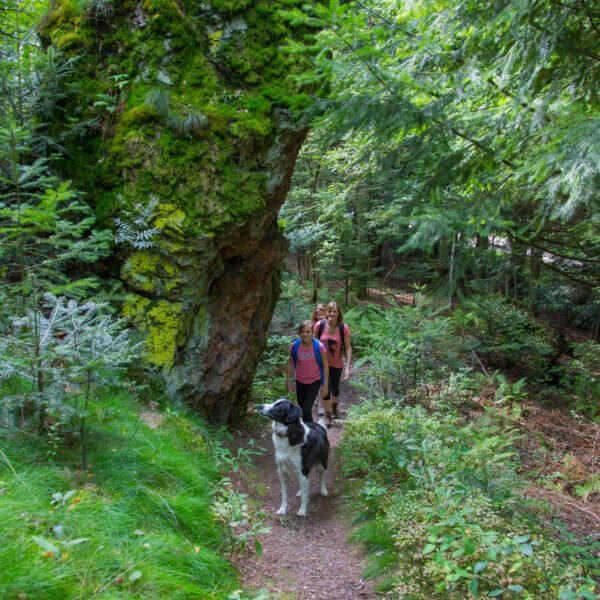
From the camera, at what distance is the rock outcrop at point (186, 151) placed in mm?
6023

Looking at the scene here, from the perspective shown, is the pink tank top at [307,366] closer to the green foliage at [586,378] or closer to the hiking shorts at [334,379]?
the hiking shorts at [334,379]

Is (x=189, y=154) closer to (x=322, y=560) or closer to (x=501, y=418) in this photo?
(x=322, y=560)

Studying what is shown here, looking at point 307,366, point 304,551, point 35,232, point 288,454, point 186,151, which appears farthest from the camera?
point 307,366

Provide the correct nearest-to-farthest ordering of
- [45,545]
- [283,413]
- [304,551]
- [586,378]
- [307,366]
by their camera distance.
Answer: [45,545]
[304,551]
[283,413]
[307,366]
[586,378]

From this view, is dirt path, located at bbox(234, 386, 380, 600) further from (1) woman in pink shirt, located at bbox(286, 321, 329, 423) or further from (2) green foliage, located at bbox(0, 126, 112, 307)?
(2) green foliage, located at bbox(0, 126, 112, 307)

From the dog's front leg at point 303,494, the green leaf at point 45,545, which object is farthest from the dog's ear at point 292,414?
the green leaf at point 45,545

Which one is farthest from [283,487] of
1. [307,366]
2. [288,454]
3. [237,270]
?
[237,270]

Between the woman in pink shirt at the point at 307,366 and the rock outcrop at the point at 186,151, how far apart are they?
997mm

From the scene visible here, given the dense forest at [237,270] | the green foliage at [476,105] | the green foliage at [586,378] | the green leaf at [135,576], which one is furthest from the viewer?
the green foliage at [586,378]

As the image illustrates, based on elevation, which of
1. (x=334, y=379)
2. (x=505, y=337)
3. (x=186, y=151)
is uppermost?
(x=186, y=151)

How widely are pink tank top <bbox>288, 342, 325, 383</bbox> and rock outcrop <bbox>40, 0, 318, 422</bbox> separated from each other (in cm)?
104

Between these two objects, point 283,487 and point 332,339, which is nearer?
point 283,487

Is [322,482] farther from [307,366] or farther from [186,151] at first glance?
[186,151]

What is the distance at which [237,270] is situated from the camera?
23.9 feet
